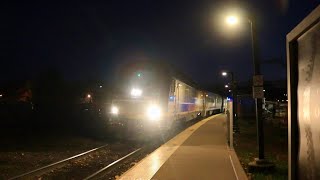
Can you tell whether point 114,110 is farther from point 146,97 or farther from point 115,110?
point 146,97

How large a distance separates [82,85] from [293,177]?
8651cm

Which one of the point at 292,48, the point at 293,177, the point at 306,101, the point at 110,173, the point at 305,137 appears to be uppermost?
the point at 292,48

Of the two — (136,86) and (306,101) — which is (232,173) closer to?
(306,101)

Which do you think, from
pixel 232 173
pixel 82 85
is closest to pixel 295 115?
pixel 232 173

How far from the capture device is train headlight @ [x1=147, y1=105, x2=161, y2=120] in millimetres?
25078

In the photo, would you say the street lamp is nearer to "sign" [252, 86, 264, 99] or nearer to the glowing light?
"sign" [252, 86, 264, 99]

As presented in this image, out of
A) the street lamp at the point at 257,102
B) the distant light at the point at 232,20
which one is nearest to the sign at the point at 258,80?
the street lamp at the point at 257,102

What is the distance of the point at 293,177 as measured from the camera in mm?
3256

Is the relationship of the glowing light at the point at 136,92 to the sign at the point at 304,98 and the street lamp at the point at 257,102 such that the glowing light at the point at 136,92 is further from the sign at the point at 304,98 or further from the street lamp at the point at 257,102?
the sign at the point at 304,98

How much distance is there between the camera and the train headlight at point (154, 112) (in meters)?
25.1

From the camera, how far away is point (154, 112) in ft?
82.8

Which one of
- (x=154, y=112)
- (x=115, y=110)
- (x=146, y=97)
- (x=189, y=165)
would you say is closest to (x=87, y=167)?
(x=189, y=165)

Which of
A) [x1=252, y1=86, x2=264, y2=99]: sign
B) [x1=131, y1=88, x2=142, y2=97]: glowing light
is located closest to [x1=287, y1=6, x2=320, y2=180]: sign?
[x1=252, y1=86, x2=264, y2=99]: sign

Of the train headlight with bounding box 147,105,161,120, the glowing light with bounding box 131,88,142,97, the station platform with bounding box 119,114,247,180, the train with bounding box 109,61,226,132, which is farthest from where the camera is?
the glowing light with bounding box 131,88,142,97
